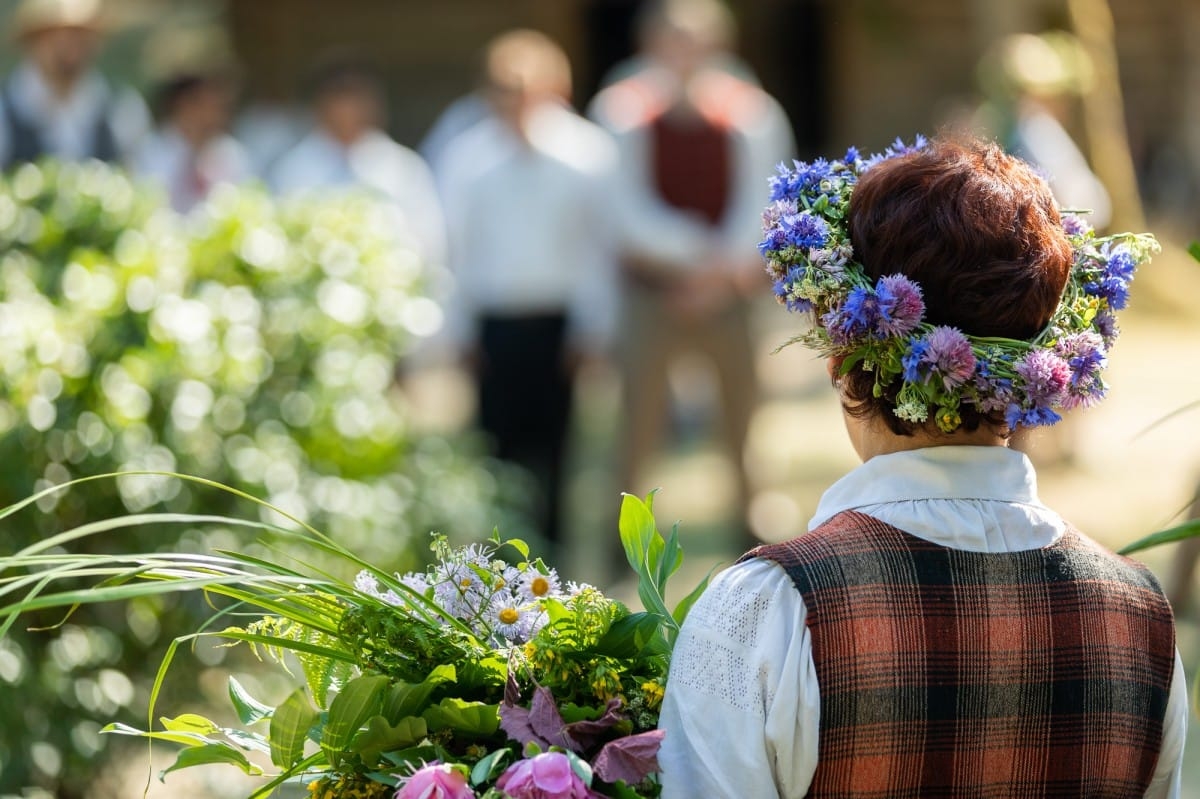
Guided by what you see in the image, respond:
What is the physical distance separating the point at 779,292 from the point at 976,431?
29 cm

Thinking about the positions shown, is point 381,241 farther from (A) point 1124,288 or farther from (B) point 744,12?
(B) point 744,12

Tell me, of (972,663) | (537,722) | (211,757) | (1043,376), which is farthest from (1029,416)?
(211,757)

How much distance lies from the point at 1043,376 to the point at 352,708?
86cm

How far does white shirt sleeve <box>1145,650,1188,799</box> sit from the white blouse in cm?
26

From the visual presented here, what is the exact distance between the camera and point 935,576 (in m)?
1.78

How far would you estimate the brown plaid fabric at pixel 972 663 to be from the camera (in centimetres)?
175

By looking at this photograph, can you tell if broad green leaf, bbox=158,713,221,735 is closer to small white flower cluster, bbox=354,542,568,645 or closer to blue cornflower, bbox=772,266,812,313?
small white flower cluster, bbox=354,542,568,645

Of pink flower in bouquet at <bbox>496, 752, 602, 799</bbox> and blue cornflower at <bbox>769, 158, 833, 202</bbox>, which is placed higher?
blue cornflower at <bbox>769, 158, 833, 202</bbox>

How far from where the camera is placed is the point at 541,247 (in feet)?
23.1

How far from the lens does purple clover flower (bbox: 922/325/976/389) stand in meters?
1.77

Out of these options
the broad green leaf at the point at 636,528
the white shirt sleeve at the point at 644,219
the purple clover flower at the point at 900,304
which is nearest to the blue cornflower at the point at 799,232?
the purple clover flower at the point at 900,304

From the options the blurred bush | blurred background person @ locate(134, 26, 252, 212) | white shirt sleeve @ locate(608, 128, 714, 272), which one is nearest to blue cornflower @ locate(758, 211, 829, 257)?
the blurred bush

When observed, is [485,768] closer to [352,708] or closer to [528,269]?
[352,708]

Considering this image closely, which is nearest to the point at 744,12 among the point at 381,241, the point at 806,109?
the point at 806,109
